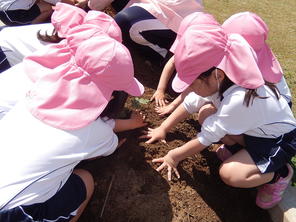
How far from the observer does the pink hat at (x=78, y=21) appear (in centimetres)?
198

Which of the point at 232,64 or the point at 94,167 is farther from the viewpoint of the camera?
the point at 94,167

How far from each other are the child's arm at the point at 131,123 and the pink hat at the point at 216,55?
57 centimetres

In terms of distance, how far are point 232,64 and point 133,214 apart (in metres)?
1.01

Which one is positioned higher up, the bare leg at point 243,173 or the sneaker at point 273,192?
the bare leg at point 243,173

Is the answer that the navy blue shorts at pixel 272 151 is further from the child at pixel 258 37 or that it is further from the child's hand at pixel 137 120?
the child's hand at pixel 137 120

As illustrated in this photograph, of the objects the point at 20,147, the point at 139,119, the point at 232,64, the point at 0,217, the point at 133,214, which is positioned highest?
the point at 232,64

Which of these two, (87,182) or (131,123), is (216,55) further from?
(87,182)

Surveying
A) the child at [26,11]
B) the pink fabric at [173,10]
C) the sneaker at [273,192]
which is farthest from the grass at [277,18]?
the child at [26,11]

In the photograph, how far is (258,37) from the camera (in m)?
2.08

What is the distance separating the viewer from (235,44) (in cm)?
192

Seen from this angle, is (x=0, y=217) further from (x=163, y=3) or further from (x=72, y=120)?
(x=163, y=3)

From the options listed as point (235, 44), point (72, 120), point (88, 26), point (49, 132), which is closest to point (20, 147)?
point (49, 132)

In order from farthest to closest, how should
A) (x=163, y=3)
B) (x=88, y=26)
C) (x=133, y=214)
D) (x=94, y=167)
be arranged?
1. (x=163, y=3)
2. (x=94, y=167)
3. (x=133, y=214)
4. (x=88, y=26)

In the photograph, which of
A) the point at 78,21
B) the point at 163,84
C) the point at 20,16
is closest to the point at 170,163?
the point at 163,84
